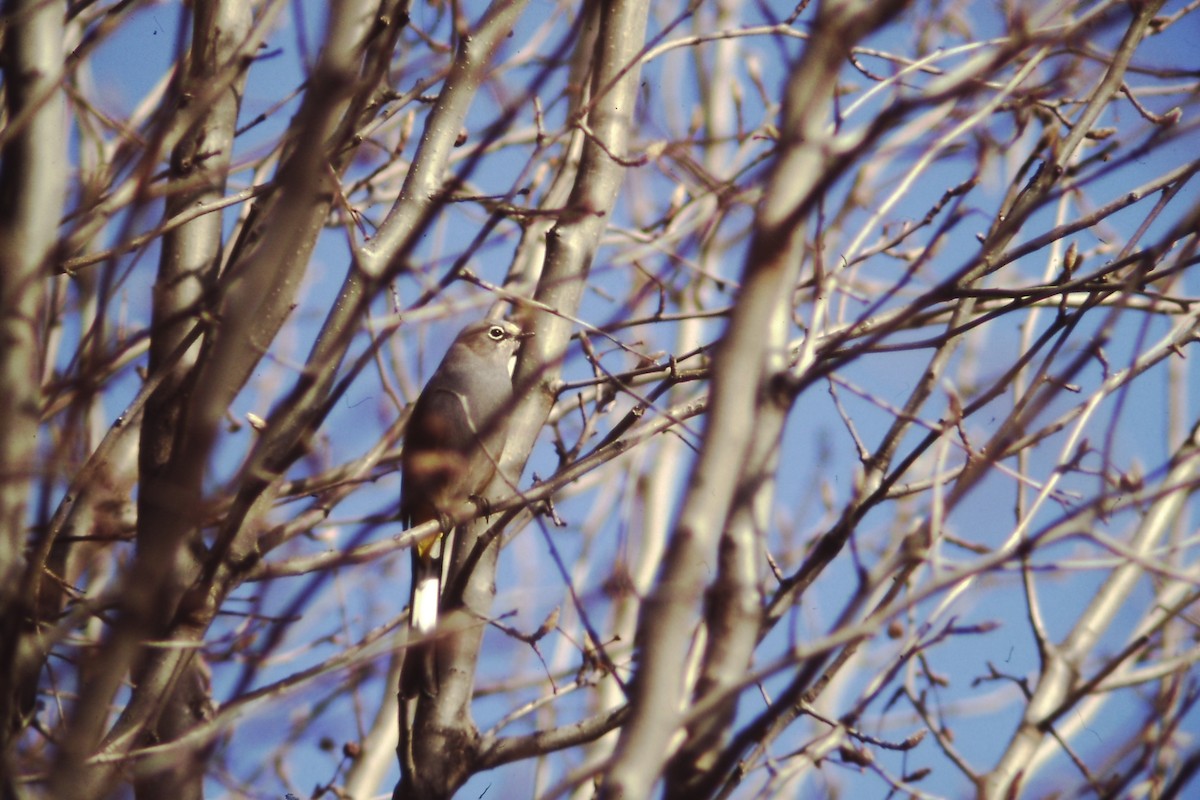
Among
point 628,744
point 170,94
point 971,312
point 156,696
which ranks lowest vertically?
point 628,744

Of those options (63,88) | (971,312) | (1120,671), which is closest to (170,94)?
(63,88)

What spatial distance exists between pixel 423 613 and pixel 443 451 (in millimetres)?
819

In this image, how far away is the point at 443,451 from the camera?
4434 mm

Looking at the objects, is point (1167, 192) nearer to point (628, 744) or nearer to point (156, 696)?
point (628, 744)

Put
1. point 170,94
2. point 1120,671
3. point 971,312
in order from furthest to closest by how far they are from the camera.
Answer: point 1120,671, point 971,312, point 170,94

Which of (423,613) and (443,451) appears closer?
(423,613)

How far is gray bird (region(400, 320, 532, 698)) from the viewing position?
3.15 metres

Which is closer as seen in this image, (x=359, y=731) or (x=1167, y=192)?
(x=1167, y=192)

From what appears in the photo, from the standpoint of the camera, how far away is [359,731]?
Answer: 424 centimetres

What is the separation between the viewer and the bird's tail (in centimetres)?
312

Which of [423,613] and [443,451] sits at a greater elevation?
[443,451]

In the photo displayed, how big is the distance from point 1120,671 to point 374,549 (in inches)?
119

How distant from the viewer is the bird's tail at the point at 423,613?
312cm

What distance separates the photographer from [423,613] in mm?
3822
